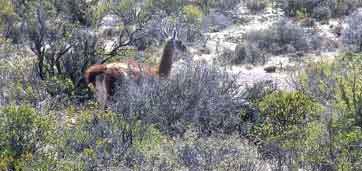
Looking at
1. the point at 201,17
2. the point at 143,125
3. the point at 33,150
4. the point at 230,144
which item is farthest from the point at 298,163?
the point at 201,17

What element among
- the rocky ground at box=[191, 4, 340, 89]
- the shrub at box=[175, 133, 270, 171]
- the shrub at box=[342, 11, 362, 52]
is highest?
the shrub at box=[175, 133, 270, 171]

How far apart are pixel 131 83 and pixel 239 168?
10.1 feet

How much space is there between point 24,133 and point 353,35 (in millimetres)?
9848

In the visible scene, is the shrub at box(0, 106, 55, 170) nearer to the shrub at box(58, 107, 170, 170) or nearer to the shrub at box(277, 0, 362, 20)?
the shrub at box(58, 107, 170, 170)

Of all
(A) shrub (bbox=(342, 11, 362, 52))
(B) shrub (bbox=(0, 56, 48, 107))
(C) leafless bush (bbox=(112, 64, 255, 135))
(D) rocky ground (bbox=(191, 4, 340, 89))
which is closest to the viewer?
(C) leafless bush (bbox=(112, 64, 255, 135))

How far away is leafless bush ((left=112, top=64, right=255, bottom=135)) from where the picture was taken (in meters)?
7.69

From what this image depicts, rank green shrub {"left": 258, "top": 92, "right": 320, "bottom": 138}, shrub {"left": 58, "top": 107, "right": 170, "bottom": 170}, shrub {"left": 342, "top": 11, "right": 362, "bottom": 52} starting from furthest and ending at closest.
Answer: shrub {"left": 342, "top": 11, "right": 362, "bottom": 52} → green shrub {"left": 258, "top": 92, "right": 320, "bottom": 138} → shrub {"left": 58, "top": 107, "right": 170, "bottom": 170}

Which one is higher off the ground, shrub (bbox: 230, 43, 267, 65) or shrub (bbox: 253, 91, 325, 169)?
shrub (bbox: 253, 91, 325, 169)

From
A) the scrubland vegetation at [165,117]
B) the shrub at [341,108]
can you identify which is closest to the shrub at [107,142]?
the scrubland vegetation at [165,117]

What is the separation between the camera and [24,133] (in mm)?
6328

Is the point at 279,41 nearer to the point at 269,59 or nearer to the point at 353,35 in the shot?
the point at 269,59

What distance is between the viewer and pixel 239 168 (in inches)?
229

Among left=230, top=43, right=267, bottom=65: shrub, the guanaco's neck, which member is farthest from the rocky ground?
the guanaco's neck

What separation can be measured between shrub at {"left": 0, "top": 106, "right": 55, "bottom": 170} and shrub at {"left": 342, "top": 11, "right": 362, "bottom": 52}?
902cm
